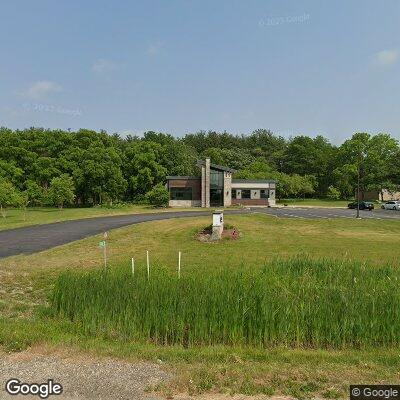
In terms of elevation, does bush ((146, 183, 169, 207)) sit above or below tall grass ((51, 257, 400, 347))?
above

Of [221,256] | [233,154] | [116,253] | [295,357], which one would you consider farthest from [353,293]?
[233,154]

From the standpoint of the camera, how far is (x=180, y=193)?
58.2m

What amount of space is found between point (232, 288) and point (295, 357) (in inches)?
97.8

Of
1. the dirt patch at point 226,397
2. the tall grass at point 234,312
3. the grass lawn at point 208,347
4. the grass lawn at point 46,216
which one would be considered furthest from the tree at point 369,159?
the dirt patch at point 226,397

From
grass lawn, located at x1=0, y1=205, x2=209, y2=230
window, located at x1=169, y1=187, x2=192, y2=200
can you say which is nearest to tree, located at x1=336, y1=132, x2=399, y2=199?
window, located at x1=169, y1=187, x2=192, y2=200

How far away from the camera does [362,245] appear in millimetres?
22828

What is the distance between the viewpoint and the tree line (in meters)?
59.7

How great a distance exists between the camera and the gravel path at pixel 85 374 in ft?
18.8

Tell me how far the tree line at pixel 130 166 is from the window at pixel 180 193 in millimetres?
2434

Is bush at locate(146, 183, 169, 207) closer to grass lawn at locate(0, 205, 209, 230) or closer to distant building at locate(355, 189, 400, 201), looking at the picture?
grass lawn at locate(0, 205, 209, 230)

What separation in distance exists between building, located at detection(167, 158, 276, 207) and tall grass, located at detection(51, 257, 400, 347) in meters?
46.3

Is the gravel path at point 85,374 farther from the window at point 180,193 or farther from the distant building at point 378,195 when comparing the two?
the distant building at point 378,195

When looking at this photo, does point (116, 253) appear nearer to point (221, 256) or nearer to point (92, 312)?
point (221, 256)

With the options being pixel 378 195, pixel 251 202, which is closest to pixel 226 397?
pixel 251 202
